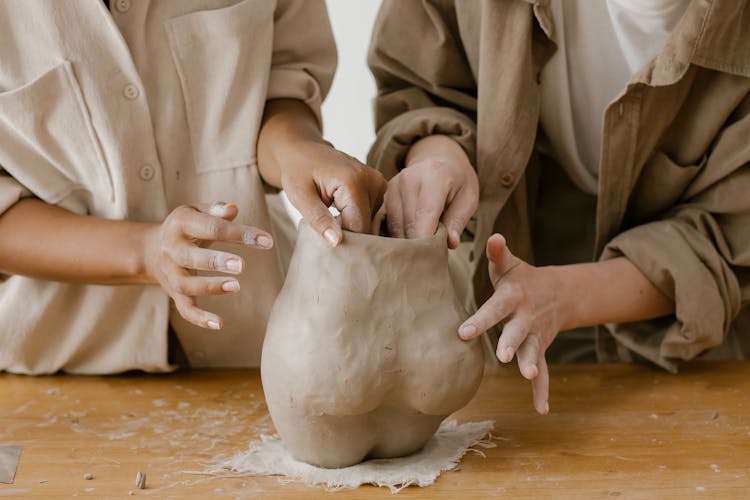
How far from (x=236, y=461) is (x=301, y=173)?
345 mm

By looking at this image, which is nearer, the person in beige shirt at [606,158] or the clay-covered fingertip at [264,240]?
the clay-covered fingertip at [264,240]

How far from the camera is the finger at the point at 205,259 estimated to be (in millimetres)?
1048

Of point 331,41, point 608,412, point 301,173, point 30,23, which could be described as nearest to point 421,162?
point 301,173

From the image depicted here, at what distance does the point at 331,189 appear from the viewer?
1113 millimetres

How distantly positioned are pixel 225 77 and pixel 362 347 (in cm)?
47

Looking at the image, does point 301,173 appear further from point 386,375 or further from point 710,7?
point 710,7

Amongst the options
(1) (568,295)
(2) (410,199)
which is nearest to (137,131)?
(2) (410,199)

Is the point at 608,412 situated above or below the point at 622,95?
below

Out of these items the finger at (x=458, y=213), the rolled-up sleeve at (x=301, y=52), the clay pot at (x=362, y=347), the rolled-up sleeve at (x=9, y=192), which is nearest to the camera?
the clay pot at (x=362, y=347)

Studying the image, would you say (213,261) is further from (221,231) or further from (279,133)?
(279,133)

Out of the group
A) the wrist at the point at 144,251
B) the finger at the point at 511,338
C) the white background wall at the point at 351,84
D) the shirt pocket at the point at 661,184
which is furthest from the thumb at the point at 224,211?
the white background wall at the point at 351,84

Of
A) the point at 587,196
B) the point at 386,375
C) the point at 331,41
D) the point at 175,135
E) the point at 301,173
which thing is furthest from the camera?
the point at 587,196

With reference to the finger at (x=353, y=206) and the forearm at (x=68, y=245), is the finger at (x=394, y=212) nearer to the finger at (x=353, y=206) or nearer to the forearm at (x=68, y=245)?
the finger at (x=353, y=206)

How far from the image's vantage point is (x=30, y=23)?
47.4 inches
